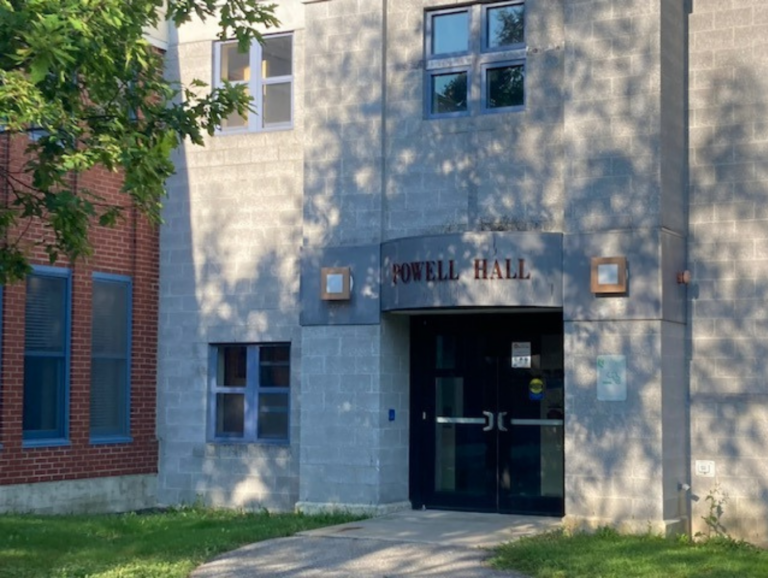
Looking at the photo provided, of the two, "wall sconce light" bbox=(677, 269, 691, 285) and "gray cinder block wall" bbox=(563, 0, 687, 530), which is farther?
"wall sconce light" bbox=(677, 269, 691, 285)

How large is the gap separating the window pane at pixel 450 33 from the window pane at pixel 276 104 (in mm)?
2610

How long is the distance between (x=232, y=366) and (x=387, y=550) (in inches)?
236

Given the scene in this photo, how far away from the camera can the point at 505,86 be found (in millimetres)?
16062

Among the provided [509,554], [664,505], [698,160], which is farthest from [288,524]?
[698,160]

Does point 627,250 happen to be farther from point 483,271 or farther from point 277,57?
point 277,57

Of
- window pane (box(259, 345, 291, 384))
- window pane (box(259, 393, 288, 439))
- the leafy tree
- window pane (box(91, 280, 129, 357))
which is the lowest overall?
window pane (box(259, 393, 288, 439))

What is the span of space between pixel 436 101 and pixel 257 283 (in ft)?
12.3

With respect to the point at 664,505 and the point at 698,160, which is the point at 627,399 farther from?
the point at 698,160

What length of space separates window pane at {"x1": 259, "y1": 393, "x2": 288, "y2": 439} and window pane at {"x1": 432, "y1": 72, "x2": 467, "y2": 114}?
4.54 metres

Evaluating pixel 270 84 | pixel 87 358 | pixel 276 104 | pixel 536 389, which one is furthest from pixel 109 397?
pixel 536 389

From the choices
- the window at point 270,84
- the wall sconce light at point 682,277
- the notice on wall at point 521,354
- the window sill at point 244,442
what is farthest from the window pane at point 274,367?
the wall sconce light at point 682,277

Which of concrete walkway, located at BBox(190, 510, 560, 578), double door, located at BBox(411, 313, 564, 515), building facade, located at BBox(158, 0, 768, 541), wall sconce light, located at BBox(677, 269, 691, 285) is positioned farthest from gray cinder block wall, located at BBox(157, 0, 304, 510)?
wall sconce light, located at BBox(677, 269, 691, 285)

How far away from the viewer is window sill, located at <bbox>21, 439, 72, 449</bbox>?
56.4ft

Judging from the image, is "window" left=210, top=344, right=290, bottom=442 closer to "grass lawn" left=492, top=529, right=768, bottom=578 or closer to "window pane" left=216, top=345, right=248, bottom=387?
"window pane" left=216, top=345, right=248, bottom=387
